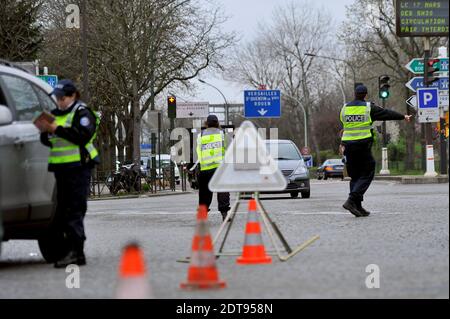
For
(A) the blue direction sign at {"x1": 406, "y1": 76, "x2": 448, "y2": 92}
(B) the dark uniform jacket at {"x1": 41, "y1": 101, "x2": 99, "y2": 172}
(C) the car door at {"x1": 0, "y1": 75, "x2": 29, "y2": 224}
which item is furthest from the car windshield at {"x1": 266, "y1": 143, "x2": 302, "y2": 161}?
(C) the car door at {"x1": 0, "y1": 75, "x2": 29, "y2": 224}

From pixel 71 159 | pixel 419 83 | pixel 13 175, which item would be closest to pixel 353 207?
pixel 71 159

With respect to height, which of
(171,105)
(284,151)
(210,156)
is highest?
(171,105)

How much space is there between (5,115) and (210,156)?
6546mm

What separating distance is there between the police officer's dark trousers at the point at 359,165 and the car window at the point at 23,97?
670 centimetres

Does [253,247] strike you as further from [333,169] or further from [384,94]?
[333,169]

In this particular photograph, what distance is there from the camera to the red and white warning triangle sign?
10.5 metres

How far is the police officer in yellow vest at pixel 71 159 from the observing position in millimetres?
10430

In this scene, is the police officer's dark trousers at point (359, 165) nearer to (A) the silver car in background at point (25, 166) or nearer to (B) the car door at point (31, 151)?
(A) the silver car in background at point (25, 166)

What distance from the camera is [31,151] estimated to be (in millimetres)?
10578

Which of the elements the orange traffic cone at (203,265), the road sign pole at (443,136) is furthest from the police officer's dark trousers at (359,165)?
the road sign pole at (443,136)

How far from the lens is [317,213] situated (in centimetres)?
1819

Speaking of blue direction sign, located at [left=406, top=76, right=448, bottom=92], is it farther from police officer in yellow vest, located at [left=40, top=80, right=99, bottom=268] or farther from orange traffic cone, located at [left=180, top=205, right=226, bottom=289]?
orange traffic cone, located at [left=180, top=205, right=226, bottom=289]

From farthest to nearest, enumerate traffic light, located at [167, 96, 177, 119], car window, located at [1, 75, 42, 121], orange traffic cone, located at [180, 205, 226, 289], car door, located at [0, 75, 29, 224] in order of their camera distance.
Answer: traffic light, located at [167, 96, 177, 119] → car window, located at [1, 75, 42, 121] → car door, located at [0, 75, 29, 224] → orange traffic cone, located at [180, 205, 226, 289]

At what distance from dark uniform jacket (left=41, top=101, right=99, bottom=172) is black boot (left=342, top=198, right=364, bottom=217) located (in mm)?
6613
